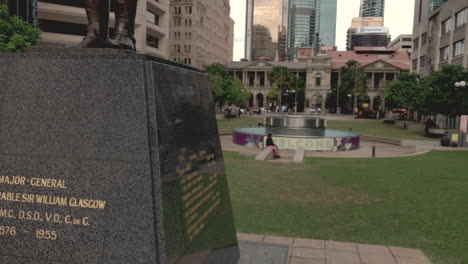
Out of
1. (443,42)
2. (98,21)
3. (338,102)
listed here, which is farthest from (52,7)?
(338,102)

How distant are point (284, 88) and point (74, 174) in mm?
90987

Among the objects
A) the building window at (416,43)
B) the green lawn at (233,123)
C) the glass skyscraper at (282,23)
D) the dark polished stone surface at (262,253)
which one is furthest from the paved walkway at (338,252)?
the glass skyscraper at (282,23)

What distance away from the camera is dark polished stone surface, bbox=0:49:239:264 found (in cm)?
381

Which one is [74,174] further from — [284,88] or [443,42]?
[284,88]

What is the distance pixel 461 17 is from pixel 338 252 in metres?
41.8

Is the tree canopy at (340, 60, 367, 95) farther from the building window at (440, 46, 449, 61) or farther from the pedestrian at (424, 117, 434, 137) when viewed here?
the pedestrian at (424, 117, 434, 137)

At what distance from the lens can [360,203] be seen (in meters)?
10.0

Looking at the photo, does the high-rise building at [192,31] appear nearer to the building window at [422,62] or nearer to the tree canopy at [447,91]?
the building window at [422,62]

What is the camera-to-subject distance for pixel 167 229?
3.80 m

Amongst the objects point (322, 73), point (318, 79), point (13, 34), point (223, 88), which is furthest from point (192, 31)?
point (13, 34)

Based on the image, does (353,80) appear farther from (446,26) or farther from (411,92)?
(411,92)

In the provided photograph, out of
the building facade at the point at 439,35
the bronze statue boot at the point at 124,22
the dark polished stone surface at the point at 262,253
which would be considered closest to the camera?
the bronze statue boot at the point at 124,22

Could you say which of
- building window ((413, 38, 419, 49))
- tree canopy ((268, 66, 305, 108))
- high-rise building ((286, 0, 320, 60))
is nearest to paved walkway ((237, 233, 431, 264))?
building window ((413, 38, 419, 49))

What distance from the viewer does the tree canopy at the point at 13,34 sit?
70.0ft
